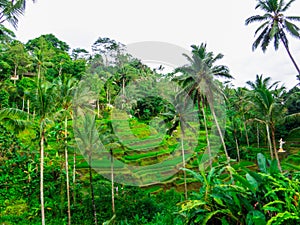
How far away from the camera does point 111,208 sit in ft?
53.5

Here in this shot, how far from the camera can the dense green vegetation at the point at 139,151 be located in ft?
12.2

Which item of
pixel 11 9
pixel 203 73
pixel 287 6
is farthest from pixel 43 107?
pixel 287 6

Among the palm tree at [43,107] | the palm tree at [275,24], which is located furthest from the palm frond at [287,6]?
the palm tree at [43,107]

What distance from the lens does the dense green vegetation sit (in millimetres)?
3705

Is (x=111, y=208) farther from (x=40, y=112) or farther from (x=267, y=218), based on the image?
(x=267, y=218)

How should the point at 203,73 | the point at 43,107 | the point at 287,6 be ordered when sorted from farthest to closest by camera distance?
the point at 203,73, the point at 287,6, the point at 43,107

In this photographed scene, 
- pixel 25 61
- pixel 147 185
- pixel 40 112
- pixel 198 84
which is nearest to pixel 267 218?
pixel 40 112

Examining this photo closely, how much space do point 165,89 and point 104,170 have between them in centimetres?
1746

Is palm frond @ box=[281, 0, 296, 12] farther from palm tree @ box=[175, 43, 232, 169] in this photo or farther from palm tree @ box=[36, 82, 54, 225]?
palm tree @ box=[36, 82, 54, 225]

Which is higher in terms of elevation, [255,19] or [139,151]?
[255,19]

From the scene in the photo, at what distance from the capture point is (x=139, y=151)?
2467cm

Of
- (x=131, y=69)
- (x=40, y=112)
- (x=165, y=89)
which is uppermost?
(x=131, y=69)

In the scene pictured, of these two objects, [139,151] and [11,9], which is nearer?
[11,9]

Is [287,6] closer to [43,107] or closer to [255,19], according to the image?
[255,19]
